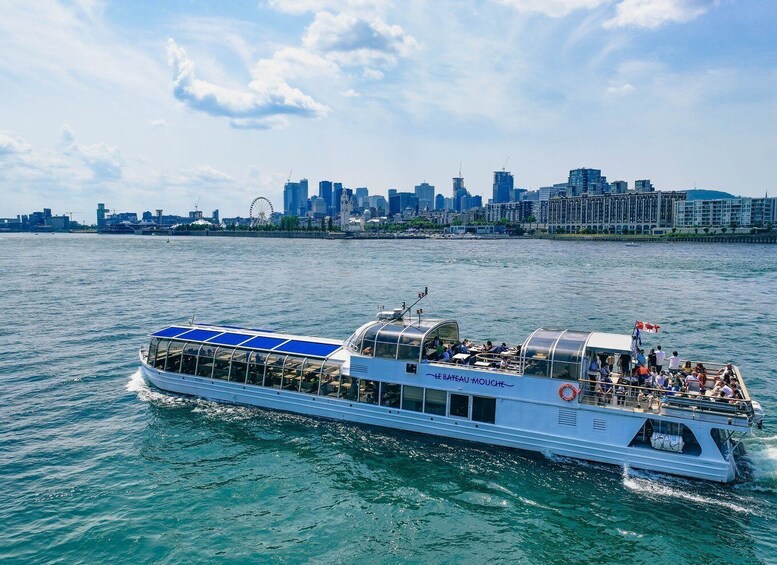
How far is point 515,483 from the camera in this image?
23672 millimetres

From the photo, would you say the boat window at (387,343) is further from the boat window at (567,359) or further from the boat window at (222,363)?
the boat window at (222,363)

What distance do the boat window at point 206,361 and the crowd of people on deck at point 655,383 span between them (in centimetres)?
1988

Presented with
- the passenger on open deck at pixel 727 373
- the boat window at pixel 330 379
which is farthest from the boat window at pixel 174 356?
the passenger on open deck at pixel 727 373

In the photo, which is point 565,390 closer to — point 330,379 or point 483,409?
point 483,409

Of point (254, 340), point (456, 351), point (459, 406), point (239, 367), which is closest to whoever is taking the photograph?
point (459, 406)

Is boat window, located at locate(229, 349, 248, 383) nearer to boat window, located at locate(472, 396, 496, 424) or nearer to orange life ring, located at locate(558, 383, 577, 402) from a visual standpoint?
boat window, located at locate(472, 396, 496, 424)

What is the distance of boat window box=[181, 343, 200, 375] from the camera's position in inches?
1284

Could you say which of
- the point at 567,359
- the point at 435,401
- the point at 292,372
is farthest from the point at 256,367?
the point at 567,359

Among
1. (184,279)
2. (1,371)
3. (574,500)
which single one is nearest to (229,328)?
(1,371)

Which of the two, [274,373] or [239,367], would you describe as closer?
[274,373]

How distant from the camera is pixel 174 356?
33375 millimetres

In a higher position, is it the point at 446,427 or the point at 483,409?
the point at 483,409

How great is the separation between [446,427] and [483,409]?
6.53 feet

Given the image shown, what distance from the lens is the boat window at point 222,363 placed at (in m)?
31.7
